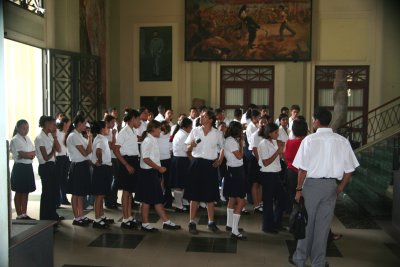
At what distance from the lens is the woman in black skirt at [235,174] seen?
611cm

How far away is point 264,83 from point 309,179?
38.4ft

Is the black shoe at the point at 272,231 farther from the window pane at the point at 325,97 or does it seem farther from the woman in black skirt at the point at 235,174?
the window pane at the point at 325,97

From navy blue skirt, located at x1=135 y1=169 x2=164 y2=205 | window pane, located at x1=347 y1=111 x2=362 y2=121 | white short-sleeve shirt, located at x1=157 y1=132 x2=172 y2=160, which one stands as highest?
window pane, located at x1=347 y1=111 x2=362 y2=121

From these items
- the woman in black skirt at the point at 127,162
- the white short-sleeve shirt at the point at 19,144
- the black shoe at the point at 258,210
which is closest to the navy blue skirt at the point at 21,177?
the white short-sleeve shirt at the point at 19,144

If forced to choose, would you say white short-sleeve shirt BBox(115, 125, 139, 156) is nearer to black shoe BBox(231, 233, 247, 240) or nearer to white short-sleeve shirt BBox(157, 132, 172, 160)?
white short-sleeve shirt BBox(157, 132, 172, 160)

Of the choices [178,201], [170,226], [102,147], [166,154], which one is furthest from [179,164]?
[102,147]

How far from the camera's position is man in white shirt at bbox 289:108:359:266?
4438mm

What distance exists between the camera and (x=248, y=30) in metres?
15.6

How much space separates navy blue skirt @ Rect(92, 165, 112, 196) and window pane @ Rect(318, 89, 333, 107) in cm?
1088

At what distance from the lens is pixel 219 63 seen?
16.0 metres

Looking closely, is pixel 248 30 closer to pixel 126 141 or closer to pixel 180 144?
pixel 180 144

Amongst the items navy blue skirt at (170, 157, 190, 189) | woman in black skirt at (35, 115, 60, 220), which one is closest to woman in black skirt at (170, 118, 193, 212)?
navy blue skirt at (170, 157, 190, 189)

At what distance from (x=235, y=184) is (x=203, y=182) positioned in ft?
1.46

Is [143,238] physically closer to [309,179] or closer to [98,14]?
[309,179]
